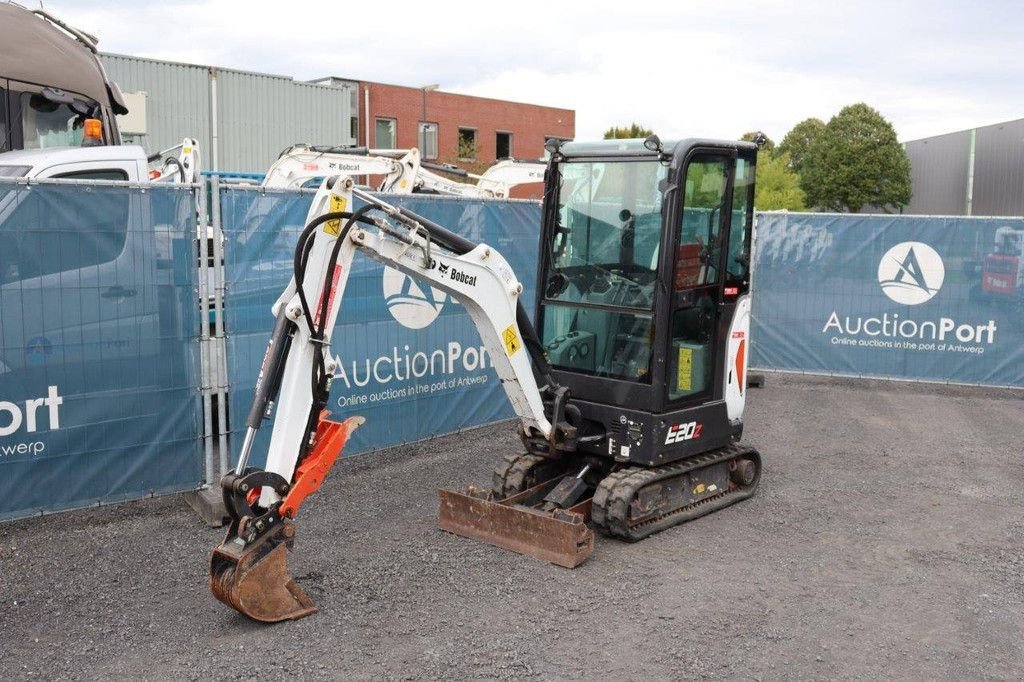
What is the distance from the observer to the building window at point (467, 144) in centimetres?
4084

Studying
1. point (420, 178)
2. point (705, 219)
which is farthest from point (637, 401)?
point (420, 178)

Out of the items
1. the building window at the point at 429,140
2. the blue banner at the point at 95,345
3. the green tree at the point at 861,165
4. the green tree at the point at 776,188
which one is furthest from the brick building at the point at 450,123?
the blue banner at the point at 95,345

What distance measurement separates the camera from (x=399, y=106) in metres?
39.6

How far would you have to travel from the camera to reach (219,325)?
7.11 meters

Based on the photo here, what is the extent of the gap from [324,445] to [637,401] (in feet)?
8.03

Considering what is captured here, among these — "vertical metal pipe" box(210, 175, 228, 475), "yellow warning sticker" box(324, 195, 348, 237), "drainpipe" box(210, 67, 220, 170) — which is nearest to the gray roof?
"vertical metal pipe" box(210, 175, 228, 475)

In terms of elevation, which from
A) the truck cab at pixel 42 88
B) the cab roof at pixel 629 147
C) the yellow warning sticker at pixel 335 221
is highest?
the truck cab at pixel 42 88

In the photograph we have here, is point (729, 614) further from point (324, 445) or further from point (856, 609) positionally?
point (324, 445)

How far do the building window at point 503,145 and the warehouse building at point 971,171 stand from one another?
21.0 m

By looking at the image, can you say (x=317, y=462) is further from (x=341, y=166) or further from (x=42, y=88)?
(x=341, y=166)

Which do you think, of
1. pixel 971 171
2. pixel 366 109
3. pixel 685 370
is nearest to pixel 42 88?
pixel 685 370

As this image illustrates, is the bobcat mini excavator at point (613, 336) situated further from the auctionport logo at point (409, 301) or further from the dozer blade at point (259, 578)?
the auctionport logo at point (409, 301)

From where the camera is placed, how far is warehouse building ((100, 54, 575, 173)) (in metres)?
28.1

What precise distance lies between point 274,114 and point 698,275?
89.0 ft
